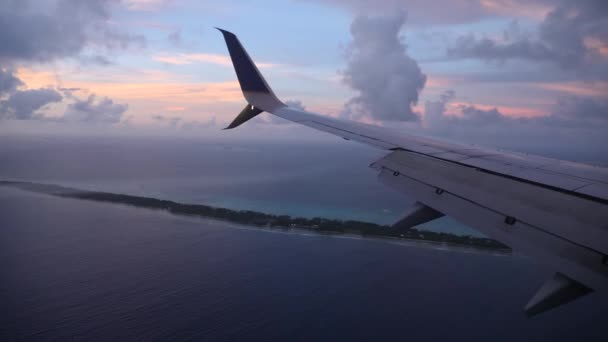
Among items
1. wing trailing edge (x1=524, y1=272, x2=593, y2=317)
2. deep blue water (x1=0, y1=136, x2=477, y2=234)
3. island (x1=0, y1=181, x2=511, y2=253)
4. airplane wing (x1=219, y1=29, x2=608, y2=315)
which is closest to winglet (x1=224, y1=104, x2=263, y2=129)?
airplane wing (x1=219, y1=29, x2=608, y2=315)

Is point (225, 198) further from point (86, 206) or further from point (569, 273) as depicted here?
point (569, 273)

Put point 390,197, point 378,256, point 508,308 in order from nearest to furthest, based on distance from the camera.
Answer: point 508,308
point 378,256
point 390,197

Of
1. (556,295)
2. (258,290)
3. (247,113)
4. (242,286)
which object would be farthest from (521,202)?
(242,286)

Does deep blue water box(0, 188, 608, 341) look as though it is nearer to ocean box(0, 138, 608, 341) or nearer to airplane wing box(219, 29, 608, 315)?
ocean box(0, 138, 608, 341)

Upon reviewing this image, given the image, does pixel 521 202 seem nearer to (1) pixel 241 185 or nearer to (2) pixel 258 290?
(2) pixel 258 290

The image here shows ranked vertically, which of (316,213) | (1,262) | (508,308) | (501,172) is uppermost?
(501,172)

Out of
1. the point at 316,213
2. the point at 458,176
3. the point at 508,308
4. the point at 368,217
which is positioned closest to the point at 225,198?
the point at 316,213
